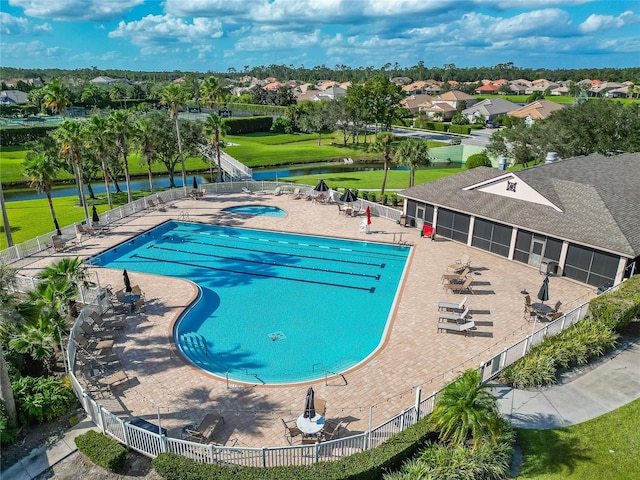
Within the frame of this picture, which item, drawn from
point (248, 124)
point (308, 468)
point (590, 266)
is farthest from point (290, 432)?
point (248, 124)

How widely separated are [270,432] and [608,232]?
1906 cm

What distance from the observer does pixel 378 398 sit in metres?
14.8

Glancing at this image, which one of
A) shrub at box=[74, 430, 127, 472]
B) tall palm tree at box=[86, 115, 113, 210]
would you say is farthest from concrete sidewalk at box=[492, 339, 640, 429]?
tall palm tree at box=[86, 115, 113, 210]

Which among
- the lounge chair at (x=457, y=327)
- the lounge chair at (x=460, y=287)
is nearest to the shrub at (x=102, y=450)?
the lounge chair at (x=457, y=327)

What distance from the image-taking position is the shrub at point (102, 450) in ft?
38.4

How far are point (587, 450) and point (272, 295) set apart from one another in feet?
48.2

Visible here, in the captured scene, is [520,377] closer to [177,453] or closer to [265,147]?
[177,453]

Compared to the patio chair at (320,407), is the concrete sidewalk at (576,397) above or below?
below

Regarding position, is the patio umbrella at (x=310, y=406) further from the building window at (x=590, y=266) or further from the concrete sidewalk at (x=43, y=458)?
the building window at (x=590, y=266)

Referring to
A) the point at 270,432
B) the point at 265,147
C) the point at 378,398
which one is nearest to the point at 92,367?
the point at 270,432

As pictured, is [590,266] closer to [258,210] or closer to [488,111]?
[258,210]

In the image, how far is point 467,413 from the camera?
11.5 m

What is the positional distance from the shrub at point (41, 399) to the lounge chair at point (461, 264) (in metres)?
18.4

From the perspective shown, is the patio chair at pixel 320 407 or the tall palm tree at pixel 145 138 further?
the tall palm tree at pixel 145 138
